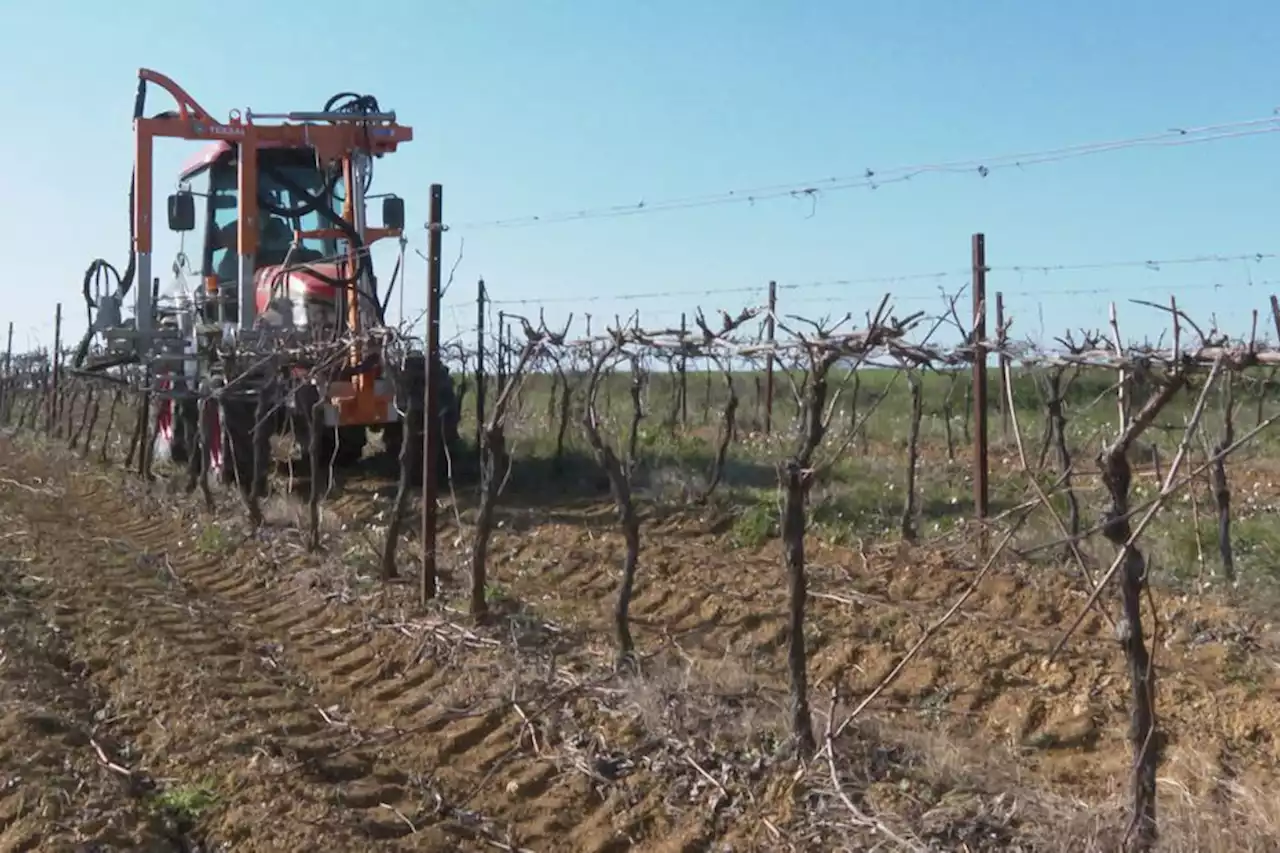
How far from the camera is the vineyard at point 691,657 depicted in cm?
377

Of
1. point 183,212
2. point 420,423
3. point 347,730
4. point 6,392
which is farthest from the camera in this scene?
point 6,392

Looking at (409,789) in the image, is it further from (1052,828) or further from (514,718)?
(1052,828)

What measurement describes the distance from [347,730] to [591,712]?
914 mm

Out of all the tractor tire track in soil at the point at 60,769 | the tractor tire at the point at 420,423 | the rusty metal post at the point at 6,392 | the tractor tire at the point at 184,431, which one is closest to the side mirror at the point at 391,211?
the tractor tire at the point at 420,423

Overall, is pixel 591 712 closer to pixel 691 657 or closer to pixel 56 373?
pixel 691 657

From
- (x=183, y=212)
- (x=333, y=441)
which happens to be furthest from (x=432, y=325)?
(x=333, y=441)

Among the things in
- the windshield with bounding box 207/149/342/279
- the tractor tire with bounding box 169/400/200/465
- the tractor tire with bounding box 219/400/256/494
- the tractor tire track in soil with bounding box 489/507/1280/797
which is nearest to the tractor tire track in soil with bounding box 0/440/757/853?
the tractor tire track in soil with bounding box 489/507/1280/797

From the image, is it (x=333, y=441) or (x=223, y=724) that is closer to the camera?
(x=223, y=724)

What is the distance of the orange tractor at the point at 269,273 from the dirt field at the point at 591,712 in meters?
2.09

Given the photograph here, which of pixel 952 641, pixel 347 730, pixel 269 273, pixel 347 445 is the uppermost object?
pixel 269 273

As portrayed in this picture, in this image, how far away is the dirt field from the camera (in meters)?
3.89

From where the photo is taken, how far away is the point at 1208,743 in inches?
189

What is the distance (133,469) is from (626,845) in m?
11.1

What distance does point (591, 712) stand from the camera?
4898 mm
